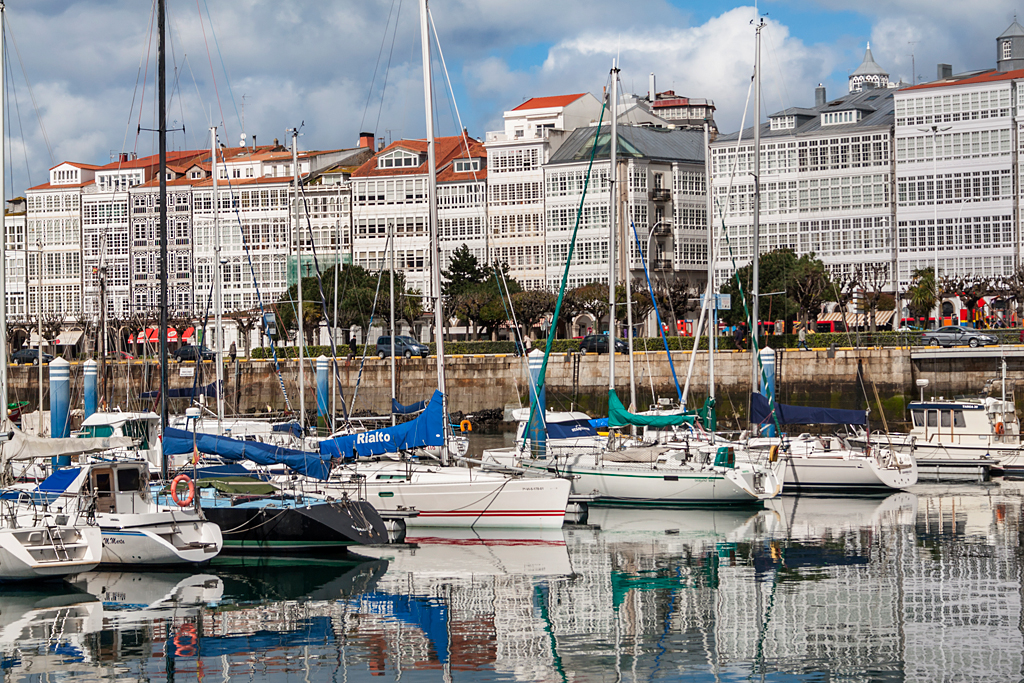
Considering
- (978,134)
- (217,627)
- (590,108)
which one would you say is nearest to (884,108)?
(978,134)

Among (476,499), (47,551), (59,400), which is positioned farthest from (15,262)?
(47,551)

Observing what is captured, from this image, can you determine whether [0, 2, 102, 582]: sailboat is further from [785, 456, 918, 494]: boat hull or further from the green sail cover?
[785, 456, 918, 494]: boat hull

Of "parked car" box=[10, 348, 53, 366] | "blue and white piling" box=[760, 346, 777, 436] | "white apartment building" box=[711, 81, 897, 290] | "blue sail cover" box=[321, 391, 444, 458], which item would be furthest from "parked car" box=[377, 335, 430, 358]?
"blue sail cover" box=[321, 391, 444, 458]

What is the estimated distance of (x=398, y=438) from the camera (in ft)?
106

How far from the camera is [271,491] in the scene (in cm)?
3144

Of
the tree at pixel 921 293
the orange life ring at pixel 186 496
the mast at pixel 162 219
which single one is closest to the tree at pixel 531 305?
the tree at pixel 921 293

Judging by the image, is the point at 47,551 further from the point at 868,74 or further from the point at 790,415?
the point at 868,74

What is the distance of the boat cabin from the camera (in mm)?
44719

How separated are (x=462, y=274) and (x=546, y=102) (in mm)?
20191

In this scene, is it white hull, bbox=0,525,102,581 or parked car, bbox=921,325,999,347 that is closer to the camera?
white hull, bbox=0,525,102,581

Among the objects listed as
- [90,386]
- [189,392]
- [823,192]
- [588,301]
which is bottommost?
[189,392]

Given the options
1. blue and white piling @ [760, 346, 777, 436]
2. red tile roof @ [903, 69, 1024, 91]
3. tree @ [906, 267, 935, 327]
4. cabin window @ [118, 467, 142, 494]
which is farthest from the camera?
red tile roof @ [903, 69, 1024, 91]

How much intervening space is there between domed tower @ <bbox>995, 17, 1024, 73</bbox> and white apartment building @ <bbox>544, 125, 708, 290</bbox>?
2364 cm

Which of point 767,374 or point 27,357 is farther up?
point 27,357
